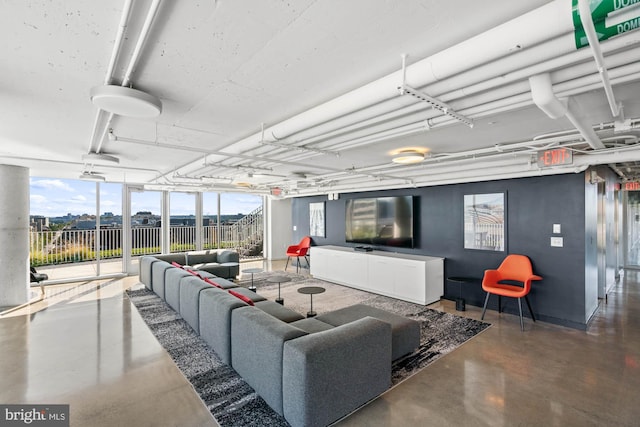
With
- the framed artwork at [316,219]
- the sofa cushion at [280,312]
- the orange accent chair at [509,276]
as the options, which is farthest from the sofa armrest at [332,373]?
the framed artwork at [316,219]

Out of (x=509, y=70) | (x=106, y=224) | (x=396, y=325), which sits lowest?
(x=396, y=325)

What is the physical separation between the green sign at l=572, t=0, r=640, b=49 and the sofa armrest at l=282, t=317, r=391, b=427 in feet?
7.28

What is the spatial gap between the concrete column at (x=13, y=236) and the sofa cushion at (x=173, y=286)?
2777mm

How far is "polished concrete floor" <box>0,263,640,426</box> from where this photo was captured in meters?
2.30

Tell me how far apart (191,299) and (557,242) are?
526 centimetres

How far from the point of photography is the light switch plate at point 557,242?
4348 millimetres

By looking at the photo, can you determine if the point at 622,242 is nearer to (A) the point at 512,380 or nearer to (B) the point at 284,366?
(A) the point at 512,380

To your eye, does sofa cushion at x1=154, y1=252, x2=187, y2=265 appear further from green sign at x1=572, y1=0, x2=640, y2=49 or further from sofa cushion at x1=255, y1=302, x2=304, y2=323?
green sign at x1=572, y1=0, x2=640, y2=49

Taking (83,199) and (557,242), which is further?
(83,199)

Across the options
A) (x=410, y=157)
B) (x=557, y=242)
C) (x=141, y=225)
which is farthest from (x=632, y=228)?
(x=141, y=225)

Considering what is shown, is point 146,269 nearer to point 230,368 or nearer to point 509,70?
point 230,368

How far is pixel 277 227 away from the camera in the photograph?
10.8 metres

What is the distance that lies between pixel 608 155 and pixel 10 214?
9045 millimetres

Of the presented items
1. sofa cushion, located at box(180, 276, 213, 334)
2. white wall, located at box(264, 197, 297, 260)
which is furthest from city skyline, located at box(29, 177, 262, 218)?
sofa cushion, located at box(180, 276, 213, 334)
